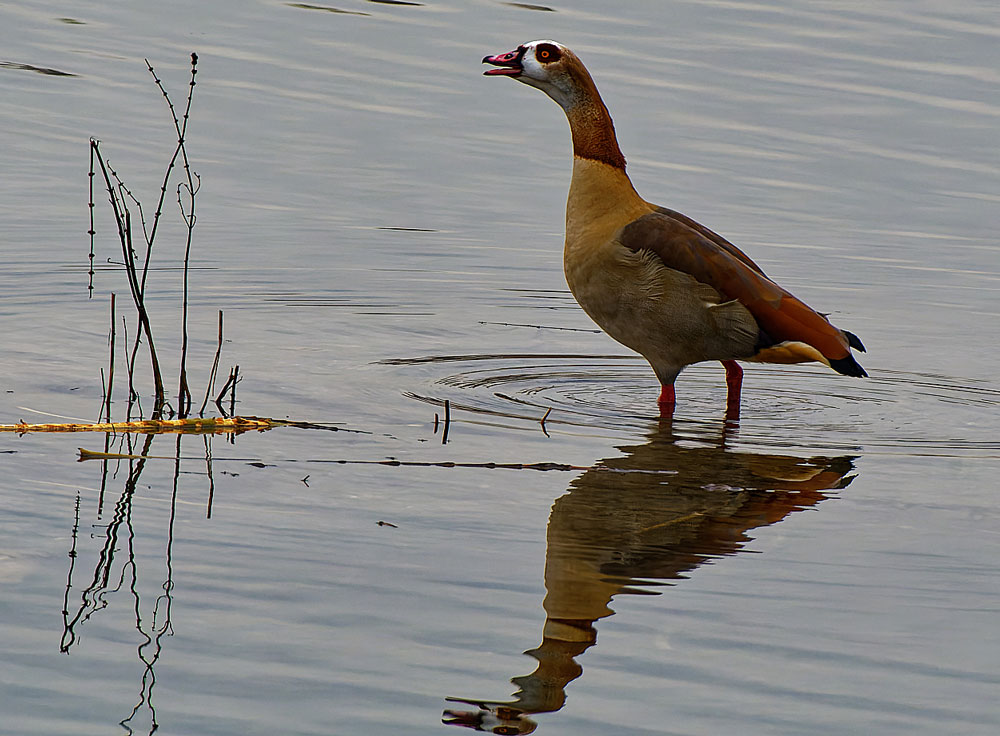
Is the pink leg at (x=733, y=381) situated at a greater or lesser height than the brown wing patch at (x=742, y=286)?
lesser

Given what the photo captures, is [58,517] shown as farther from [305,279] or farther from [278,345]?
[305,279]

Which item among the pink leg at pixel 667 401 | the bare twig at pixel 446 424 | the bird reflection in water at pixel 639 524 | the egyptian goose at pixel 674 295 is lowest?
the bird reflection in water at pixel 639 524

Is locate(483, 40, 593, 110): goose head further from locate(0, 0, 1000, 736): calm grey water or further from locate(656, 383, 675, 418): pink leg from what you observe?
locate(656, 383, 675, 418): pink leg

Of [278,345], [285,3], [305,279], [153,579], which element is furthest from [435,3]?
[153,579]

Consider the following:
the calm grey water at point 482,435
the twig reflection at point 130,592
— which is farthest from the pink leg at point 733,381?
Answer: the twig reflection at point 130,592

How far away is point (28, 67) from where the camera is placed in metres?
16.7

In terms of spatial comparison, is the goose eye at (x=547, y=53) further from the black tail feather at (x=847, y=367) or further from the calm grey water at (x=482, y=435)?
the black tail feather at (x=847, y=367)

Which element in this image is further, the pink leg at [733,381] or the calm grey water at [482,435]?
the pink leg at [733,381]

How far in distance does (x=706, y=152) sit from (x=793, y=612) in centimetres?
1022

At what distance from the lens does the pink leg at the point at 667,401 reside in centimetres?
804

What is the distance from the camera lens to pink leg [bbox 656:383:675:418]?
8.04 m

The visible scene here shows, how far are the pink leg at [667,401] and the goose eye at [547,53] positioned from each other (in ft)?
5.93

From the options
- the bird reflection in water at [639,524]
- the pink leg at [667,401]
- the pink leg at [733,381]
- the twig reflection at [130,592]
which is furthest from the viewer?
the pink leg at [733,381]

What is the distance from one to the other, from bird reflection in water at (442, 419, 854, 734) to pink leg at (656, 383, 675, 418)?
151mm
